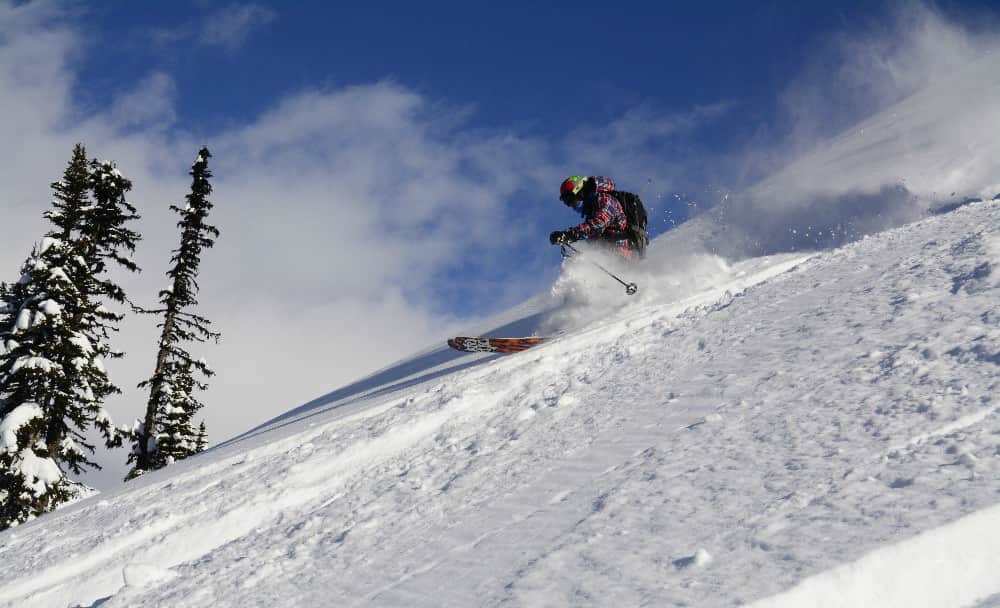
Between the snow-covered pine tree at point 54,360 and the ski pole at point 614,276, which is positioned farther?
the snow-covered pine tree at point 54,360

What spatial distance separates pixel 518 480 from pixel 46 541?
649cm

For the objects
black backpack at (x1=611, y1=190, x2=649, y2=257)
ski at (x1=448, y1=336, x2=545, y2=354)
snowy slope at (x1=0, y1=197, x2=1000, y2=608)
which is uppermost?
black backpack at (x1=611, y1=190, x2=649, y2=257)

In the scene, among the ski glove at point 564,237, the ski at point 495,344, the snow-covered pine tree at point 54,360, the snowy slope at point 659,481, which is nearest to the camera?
the snowy slope at point 659,481

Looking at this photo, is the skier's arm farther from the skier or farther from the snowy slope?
the snowy slope

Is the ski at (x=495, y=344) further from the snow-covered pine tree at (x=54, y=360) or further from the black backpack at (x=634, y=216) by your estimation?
the snow-covered pine tree at (x=54, y=360)

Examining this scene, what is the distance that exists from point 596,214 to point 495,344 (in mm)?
3495

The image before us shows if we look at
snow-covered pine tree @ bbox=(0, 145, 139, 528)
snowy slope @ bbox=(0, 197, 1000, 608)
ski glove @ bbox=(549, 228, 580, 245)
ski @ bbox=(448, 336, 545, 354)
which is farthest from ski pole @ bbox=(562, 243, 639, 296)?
snow-covered pine tree @ bbox=(0, 145, 139, 528)

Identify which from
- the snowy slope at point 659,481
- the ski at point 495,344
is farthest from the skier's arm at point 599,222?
the snowy slope at point 659,481

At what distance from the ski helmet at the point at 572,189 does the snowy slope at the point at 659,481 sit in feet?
17.4

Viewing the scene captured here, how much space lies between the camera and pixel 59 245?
18.9m

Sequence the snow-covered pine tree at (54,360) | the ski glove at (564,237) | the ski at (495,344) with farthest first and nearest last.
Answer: the snow-covered pine tree at (54,360) → the ski glove at (564,237) → the ski at (495,344)

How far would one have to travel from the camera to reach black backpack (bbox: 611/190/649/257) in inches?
535

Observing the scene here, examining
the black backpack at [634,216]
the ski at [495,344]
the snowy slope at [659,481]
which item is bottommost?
the snowy slope at [659,481]

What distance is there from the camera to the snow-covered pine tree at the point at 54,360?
1744 centimetres
